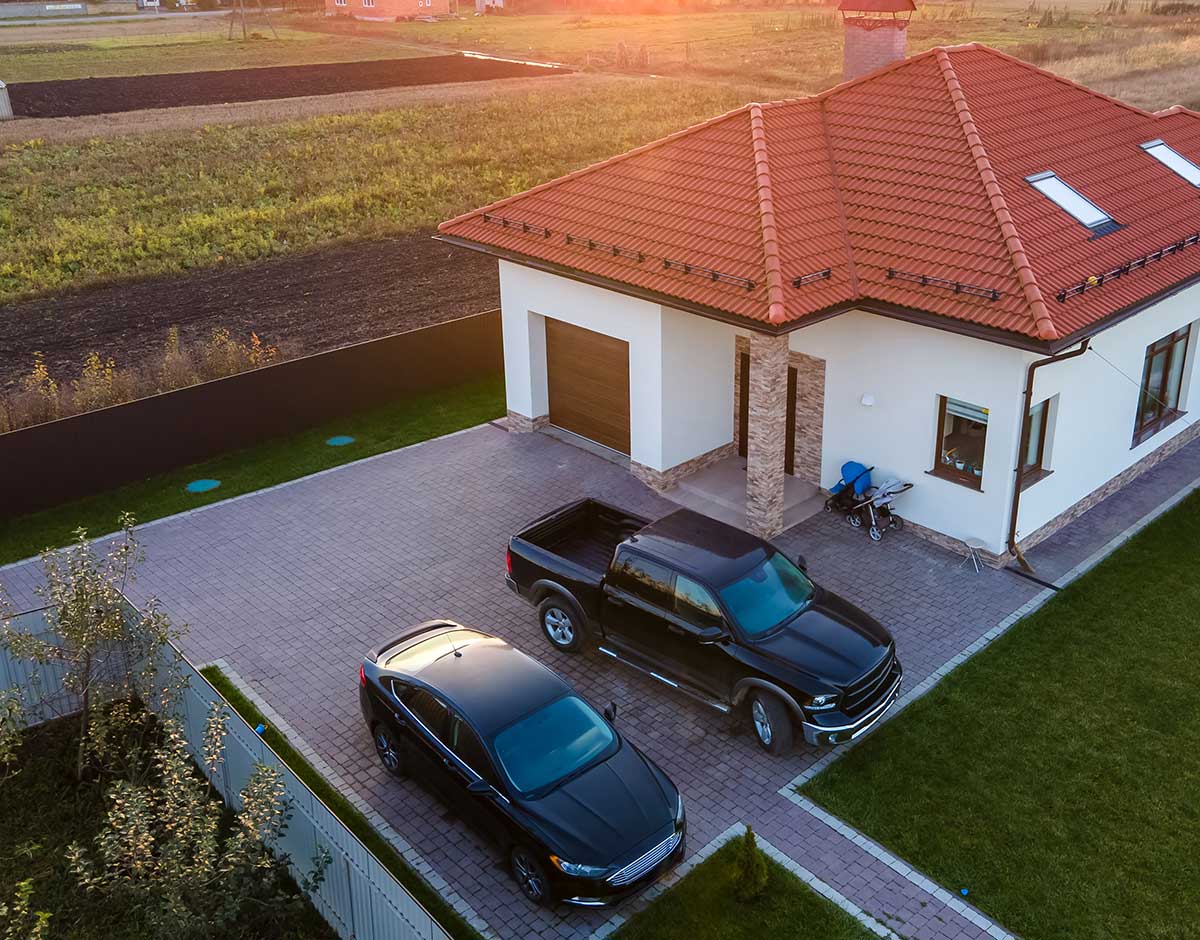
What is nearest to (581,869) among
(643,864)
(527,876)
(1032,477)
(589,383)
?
(643,864)

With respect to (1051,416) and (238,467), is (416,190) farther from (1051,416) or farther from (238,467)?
(1051,416)

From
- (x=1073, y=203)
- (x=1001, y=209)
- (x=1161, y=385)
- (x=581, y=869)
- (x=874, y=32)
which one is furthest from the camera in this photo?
(x=874, y=32)

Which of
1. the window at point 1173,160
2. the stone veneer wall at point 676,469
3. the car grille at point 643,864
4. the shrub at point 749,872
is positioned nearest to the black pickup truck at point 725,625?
the shrub at point 749,872

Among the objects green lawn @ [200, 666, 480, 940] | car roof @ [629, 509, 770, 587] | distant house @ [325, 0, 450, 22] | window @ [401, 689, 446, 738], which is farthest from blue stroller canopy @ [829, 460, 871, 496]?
distant house @ [325, 0, 450, 22]

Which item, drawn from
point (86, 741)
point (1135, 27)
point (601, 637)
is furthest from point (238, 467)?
point (1135, 27)

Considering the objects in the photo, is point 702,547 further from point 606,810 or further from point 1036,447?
point 1036,447

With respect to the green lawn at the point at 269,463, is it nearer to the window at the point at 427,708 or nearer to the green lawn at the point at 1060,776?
the window at the point at 427,708

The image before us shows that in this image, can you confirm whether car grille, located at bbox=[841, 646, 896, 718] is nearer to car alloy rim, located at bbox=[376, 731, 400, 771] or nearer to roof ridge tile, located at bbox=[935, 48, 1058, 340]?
roof ridge tile, located at bbox=[935, 48, 1058, 340]

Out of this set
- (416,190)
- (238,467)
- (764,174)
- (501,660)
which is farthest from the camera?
(416,190)
